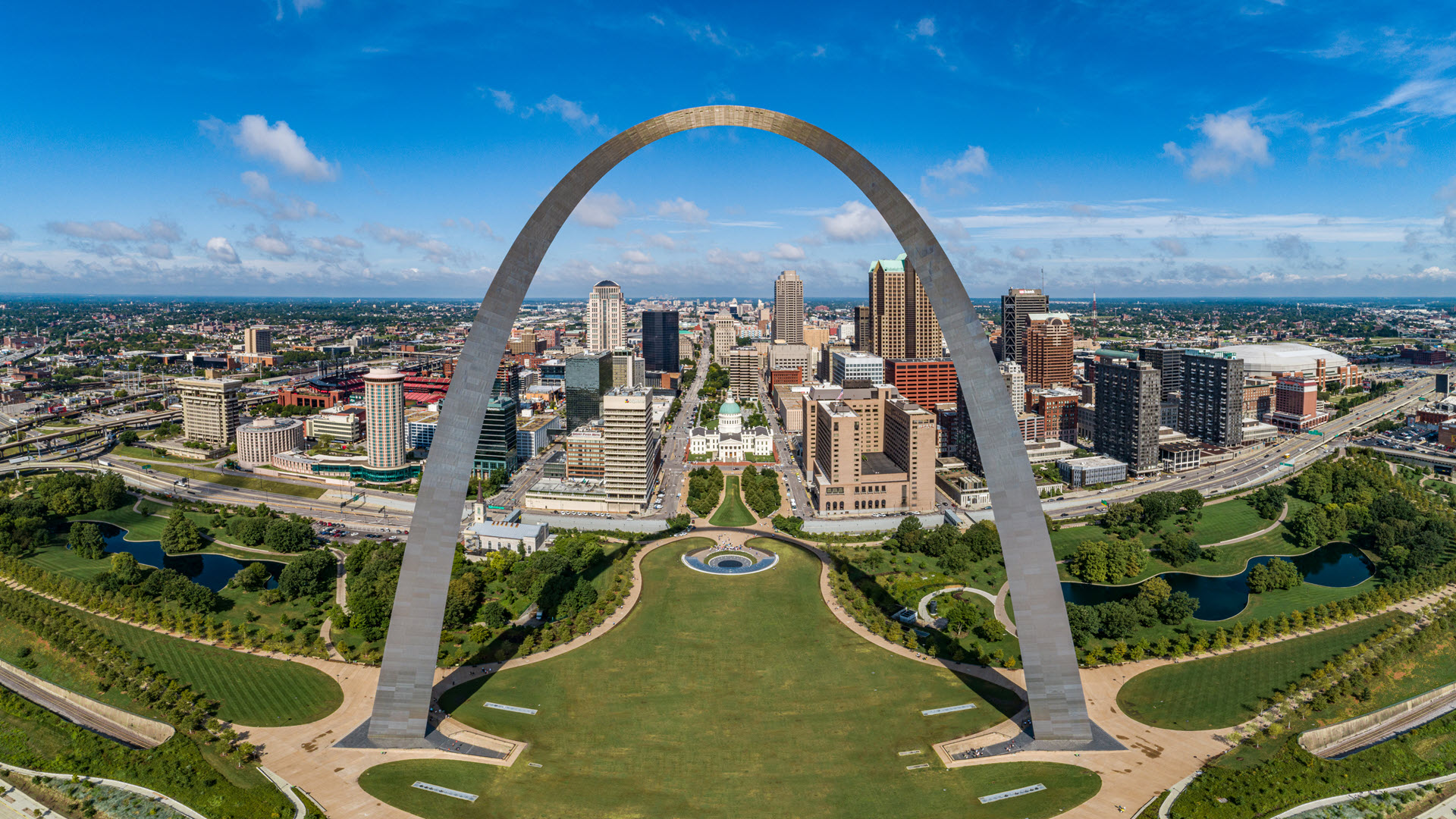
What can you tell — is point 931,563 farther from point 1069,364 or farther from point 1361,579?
point 1069,364

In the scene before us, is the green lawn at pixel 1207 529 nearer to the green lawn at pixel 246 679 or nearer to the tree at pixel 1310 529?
the tree at pixel 1310 529

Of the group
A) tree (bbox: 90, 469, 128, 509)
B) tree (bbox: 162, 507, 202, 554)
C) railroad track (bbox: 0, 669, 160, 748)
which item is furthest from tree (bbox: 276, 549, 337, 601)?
tree (bbox: 90, 469, 128, 509)

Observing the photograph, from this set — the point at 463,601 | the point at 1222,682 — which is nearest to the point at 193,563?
the point at 463,601

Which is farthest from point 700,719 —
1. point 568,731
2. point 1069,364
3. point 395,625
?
point 1069,364

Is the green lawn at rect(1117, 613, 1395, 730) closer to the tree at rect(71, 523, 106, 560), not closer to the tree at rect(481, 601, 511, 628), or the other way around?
the tree at rect(481, 601, 511, 628)

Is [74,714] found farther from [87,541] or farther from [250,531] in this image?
[87,541]

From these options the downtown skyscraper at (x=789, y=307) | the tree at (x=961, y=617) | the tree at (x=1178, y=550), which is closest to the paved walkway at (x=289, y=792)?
the tree at (x=961, y=617)
